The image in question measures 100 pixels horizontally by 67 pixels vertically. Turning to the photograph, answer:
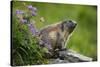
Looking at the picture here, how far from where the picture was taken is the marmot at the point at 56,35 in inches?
90.4

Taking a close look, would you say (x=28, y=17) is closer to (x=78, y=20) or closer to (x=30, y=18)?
(x=30, y=18)

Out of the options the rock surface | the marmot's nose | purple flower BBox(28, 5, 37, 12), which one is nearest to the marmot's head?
the marmot's nose

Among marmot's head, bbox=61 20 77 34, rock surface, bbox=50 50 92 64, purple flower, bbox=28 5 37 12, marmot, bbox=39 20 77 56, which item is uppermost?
purple flower, bbox=28 5 37 12

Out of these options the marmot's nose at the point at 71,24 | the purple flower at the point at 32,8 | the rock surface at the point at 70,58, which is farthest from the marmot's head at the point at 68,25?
the purple flower at the point at 32,8

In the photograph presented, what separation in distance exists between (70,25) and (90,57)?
0.48 m

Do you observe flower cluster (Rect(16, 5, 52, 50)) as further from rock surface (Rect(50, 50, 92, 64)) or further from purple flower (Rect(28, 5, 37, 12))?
rock surface (Rect(50, 50, 92, 64))

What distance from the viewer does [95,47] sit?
8.19 ft

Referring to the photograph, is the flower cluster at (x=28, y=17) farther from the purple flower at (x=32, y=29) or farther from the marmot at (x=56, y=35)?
the marmot at (x=56, y=35)

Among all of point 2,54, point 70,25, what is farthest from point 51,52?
point 2,54

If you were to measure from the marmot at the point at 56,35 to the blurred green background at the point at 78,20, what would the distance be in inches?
2.2

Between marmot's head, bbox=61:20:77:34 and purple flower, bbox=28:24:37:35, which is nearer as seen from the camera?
purple flower, bbox=28:24:37:35

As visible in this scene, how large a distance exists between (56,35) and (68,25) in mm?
201

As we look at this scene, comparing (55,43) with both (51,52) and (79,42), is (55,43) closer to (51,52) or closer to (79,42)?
(51,52)

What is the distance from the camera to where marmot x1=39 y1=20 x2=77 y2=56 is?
230cm
